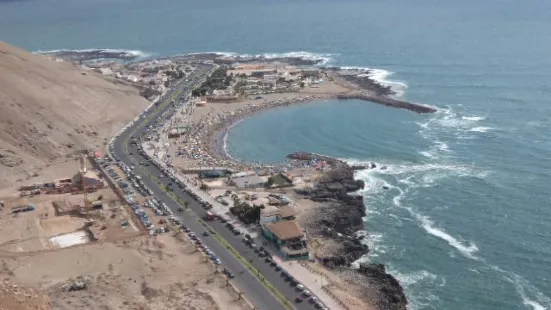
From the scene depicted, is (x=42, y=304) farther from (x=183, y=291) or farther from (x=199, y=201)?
(x=199, y=201)

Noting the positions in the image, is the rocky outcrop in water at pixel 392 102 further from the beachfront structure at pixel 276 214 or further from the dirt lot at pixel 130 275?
the dirt lot at pixel 130 275

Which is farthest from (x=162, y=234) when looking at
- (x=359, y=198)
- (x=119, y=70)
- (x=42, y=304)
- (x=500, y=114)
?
(x=119, y=70)

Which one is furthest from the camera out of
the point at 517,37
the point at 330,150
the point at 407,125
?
the point at 517,37

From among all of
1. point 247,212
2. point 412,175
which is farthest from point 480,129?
point 247,212

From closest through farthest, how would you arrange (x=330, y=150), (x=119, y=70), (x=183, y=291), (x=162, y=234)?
(x=183, y=291), (x=162, y=234), (x=330, y=150), (x=119, y=70)

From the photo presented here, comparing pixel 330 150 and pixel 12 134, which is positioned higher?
pixel 12 134

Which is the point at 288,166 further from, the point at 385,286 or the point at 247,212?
the point at 385,286
